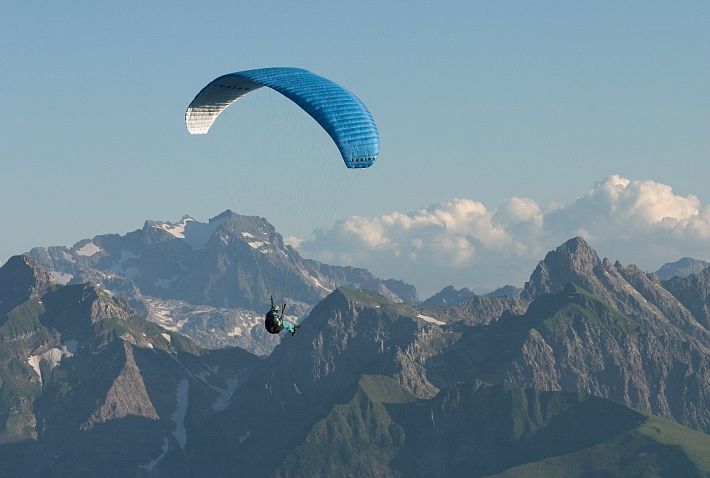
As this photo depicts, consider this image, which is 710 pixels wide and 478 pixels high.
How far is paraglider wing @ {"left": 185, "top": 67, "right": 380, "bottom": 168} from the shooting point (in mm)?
181125

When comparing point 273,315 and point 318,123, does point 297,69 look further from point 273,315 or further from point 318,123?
point 273,315

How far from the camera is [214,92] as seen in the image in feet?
656

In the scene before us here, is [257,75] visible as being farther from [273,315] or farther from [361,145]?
[273,315]

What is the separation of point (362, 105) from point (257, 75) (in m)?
15.1

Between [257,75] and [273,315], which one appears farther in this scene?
[257,75]

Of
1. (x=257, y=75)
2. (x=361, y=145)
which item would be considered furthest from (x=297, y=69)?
(x=361, y=145)

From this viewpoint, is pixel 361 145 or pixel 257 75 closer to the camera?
pixel 361 145

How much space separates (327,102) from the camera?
187000mm

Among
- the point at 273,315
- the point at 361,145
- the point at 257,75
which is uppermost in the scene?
the point at 257,75

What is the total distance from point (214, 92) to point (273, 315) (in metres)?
38.3

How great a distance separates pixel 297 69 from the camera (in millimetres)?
199000

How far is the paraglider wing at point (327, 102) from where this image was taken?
594 feet

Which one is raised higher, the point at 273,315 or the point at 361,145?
the point at 361,145

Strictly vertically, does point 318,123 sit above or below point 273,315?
above
